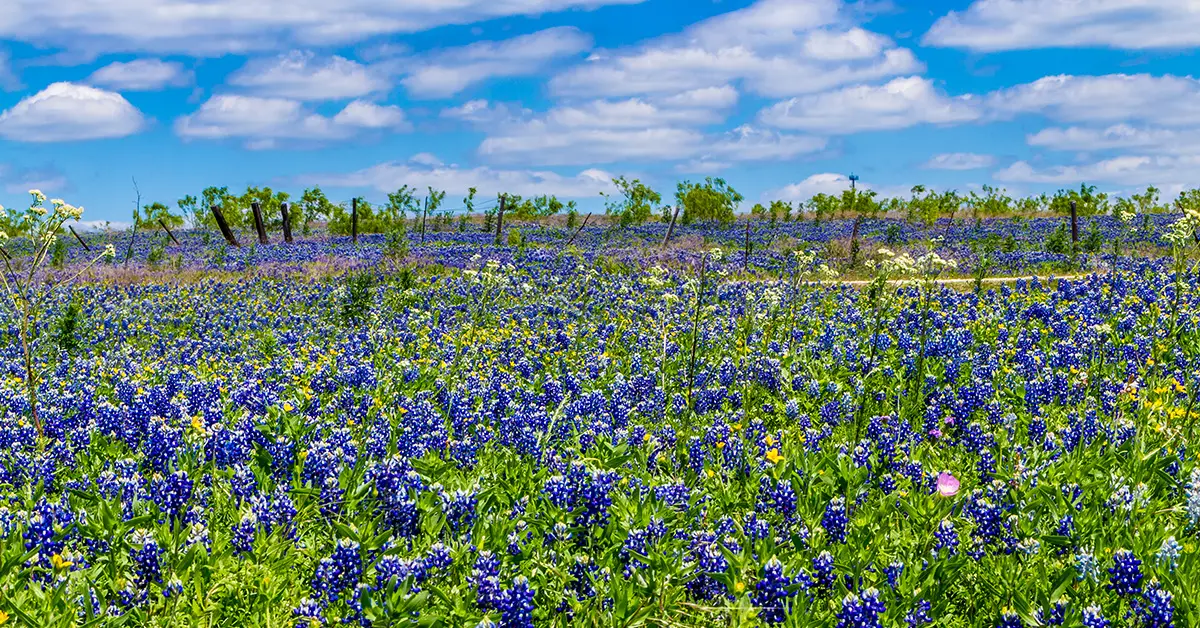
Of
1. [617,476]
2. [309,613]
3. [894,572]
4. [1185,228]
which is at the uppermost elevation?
[1185,228]

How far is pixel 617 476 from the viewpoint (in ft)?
16.5

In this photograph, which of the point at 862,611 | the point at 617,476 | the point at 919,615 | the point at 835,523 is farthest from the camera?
the point at 617,476

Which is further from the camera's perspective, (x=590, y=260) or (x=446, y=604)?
(x=590, y=260)

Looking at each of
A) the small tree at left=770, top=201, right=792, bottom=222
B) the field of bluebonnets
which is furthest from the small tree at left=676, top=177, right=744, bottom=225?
the field of bluebonnets

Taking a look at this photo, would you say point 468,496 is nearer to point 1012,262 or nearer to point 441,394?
point 441,394

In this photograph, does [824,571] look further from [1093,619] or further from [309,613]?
[309,613]

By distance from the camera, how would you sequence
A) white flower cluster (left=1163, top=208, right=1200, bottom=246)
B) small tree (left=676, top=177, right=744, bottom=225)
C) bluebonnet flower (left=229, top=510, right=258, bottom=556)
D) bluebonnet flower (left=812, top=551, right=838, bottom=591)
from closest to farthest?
bluebonnet flower (left=812, top=551, right=838, bottom=591) < bluebonnet flower (left=229, top=510, right=258, bottom=556) < white flower cluster (left=1163, top=208, right=1200, bottom=246) < small tree (left=676, top=177, right=744, bottom=225)

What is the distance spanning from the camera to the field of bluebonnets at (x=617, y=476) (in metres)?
4.05

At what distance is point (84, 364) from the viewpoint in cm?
1017

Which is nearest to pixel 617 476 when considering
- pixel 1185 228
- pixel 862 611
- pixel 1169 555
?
pixel 862 611

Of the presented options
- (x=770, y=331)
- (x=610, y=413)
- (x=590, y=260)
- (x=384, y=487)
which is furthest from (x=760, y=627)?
(x=590, y=260)

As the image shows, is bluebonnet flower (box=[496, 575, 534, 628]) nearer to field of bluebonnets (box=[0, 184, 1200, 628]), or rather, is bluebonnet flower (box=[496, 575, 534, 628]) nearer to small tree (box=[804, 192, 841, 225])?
field of bluebonnets (box=[0, 184, 1200, 628])

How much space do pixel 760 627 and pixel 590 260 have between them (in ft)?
70.5

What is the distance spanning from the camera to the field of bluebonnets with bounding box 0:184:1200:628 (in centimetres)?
Answer: 405
